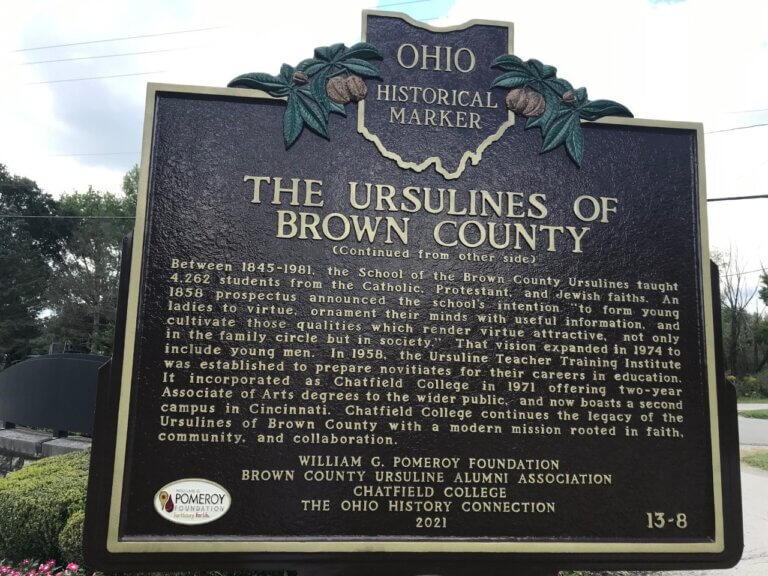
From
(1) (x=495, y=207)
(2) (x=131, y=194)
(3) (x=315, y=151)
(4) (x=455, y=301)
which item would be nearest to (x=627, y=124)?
(1) (x=495, y=207)

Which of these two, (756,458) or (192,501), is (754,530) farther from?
(192,501)

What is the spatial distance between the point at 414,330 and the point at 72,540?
373 centimetres

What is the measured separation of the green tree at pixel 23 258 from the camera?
36.5 m

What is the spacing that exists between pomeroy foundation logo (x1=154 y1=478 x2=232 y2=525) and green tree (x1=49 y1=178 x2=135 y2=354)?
37.0 m

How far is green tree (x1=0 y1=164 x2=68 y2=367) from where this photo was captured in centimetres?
3650

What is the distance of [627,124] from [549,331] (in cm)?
156

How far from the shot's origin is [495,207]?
3.39 m

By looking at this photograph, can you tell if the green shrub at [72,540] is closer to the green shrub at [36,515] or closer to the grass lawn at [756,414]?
the green shrub at [36,515]

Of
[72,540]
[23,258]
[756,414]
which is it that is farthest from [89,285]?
[756,414]

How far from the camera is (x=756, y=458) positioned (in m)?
13.1

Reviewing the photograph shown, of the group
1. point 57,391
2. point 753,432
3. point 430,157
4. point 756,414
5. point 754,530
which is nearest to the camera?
point 430,157

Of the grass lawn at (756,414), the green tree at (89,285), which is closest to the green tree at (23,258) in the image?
the green tree at (89,285)

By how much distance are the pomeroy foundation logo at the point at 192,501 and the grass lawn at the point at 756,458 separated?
13.5 meters

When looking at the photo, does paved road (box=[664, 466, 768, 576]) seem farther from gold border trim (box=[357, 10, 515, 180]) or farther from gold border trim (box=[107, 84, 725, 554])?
gold border trim (box=[357, 10, 515, 180])
